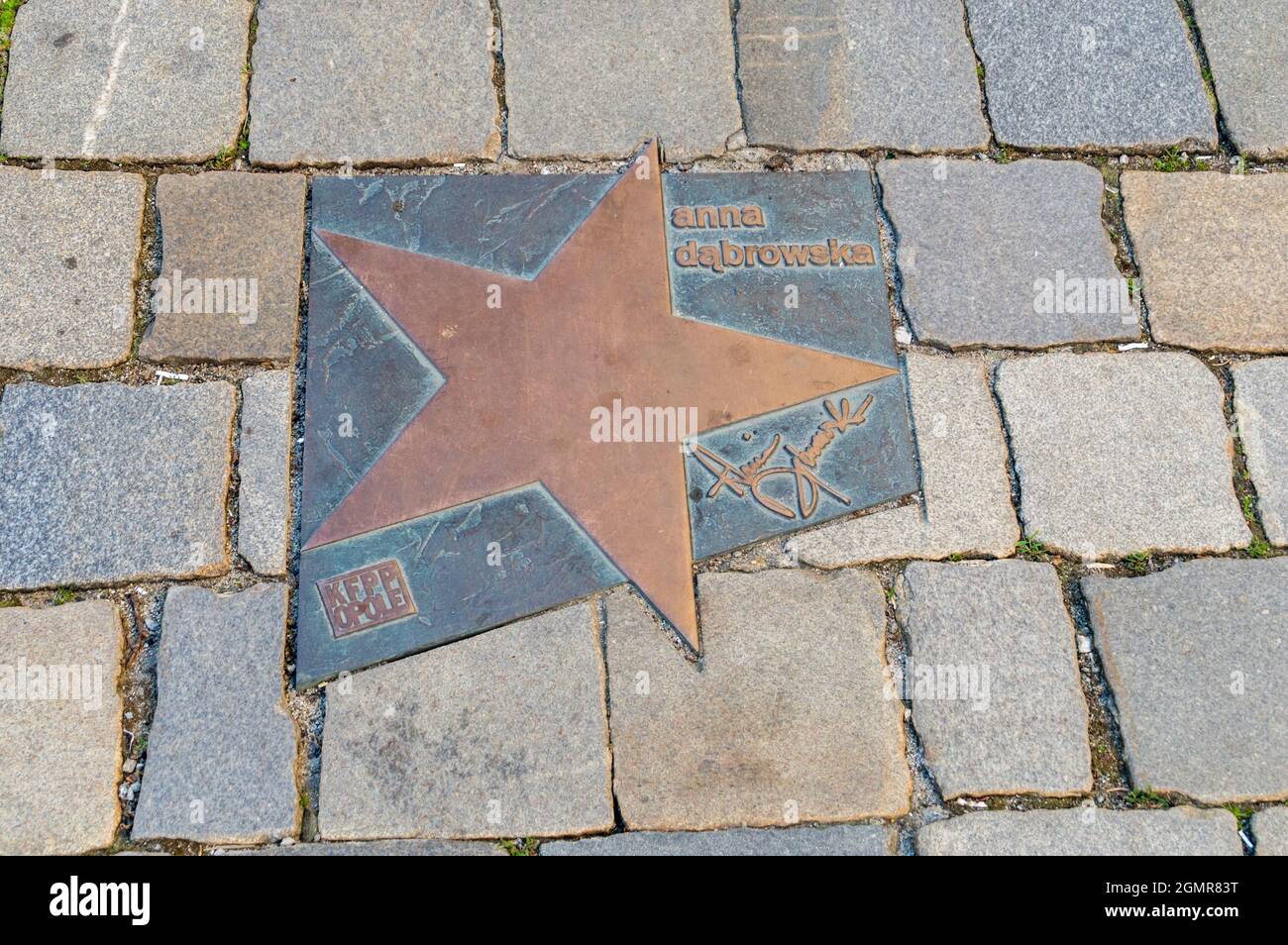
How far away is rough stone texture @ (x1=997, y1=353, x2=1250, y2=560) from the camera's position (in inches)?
98.2

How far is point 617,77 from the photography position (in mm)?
2857

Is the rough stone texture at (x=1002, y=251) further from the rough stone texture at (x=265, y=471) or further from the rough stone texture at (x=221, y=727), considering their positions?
the rough stone texture at (x=221, y=727)

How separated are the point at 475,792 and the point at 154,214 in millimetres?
1907

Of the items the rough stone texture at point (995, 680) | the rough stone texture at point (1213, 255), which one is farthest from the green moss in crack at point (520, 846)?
the rough stone texture at point (1213, 255)

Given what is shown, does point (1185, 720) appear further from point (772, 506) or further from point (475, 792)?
point (475, 792)

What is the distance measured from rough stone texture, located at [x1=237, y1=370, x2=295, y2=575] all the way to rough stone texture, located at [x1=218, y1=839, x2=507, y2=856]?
673 mm

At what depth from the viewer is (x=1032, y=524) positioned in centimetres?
249

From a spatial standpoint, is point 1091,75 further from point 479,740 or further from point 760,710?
point 479,740

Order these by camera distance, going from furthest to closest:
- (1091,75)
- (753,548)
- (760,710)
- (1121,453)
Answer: (1091,75), (1121,453), (753,548), (760,710)

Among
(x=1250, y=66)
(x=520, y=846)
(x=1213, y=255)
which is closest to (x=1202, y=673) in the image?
(x=1213, y=255)

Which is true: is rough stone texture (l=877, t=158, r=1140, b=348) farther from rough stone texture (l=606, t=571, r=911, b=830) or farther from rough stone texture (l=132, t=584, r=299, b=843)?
rough stone texture (l=132, t=584, r=299, b=843)

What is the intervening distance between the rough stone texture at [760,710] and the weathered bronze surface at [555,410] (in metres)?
0.11

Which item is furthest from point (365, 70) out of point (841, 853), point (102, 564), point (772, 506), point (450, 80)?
point (841, 853)

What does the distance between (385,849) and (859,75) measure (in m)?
2.62
